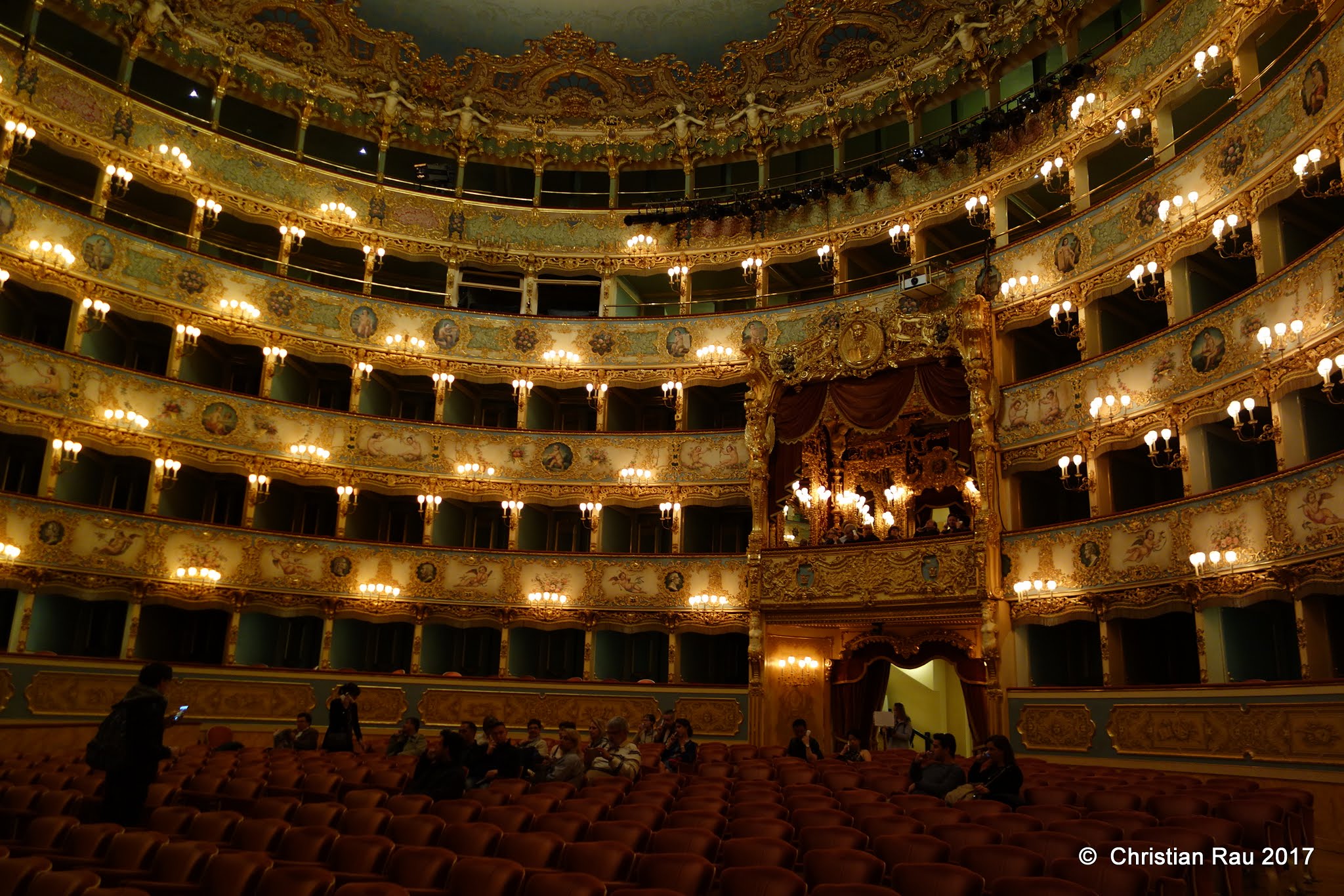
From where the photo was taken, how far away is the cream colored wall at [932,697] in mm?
22828

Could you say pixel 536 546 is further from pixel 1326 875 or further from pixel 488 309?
pixel 1326 875

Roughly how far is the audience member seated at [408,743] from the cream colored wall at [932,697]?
45.5ft

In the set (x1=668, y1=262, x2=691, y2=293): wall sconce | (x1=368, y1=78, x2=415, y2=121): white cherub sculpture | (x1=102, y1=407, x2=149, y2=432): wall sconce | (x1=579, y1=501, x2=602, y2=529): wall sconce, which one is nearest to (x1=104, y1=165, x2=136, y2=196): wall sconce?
(x1=102, y1=407, x2=149, y2=432): wall sconce

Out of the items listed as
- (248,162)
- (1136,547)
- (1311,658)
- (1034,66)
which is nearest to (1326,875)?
(1311,658)

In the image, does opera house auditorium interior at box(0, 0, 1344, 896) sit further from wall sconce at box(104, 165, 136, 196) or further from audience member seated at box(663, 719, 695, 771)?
wall sconce at box(104, 165, 136, 196)

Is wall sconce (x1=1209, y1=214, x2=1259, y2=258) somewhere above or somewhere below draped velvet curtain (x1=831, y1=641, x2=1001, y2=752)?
above

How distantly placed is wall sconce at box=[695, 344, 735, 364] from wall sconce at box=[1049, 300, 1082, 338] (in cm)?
724

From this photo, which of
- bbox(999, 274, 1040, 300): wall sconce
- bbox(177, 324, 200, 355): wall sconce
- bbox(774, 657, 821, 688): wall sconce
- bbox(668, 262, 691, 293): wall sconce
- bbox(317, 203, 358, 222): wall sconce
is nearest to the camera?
bbox(999, 274, 1040, 300): wall sconce

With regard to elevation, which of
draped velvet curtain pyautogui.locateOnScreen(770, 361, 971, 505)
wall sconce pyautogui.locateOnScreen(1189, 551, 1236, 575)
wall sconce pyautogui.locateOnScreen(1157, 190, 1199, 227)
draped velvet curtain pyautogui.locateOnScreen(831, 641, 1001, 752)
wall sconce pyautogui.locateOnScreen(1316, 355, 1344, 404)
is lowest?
draped velvet curtain pyautogui.locateOnScreen(831, 641, 1001, 752)

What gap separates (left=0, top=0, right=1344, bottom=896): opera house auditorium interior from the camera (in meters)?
12.8

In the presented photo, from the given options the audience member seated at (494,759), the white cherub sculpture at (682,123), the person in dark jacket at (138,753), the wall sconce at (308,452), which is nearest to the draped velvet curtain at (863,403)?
the white cherub sculpture at (682,123)

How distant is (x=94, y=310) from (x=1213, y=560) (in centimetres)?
2072

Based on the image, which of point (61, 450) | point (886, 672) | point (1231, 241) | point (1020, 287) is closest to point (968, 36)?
point (1020, 287)

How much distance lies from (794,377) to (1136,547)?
7.94 m
